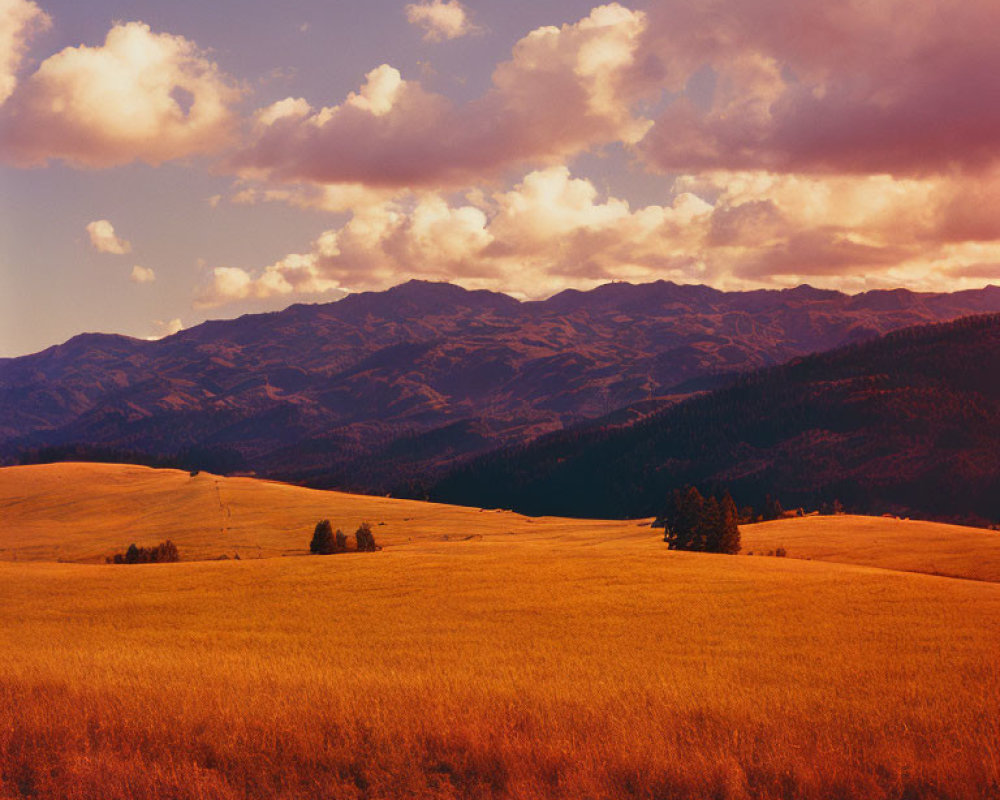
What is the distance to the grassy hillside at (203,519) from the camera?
110250 millimetres

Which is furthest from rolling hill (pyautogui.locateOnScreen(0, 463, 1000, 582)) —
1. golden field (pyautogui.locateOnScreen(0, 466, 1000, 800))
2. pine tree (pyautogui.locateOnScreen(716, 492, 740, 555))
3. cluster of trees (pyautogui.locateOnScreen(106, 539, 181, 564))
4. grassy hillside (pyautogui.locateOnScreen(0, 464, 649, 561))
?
golden field (pyautogui.locateOnScreen(0, 466, 1000, 800))

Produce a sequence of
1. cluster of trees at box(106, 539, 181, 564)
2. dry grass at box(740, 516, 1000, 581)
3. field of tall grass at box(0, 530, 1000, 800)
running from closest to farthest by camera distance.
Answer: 1. field of tall grass at box(0, 530, 1000, 800)
2. dry grass at box(740, 516, 1000, 581)
3. cluster of trees at box(106, 539, 181, 564)

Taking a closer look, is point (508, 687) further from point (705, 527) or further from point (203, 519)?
point (203, 519)

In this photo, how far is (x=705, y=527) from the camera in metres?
71.0

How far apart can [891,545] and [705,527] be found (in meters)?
19.3

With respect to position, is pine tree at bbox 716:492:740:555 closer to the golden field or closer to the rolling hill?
the rolling hill

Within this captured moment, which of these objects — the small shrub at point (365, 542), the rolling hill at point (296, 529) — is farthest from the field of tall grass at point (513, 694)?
the small shrub at point (365, 542)

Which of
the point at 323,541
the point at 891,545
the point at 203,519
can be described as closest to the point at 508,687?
the point at 323,541

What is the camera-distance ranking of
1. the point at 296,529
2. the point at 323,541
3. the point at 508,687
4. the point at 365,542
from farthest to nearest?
the point at 296,529
the point at 365,542
the point at 323,541
the point at 508,687

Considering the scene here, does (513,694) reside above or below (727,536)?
above

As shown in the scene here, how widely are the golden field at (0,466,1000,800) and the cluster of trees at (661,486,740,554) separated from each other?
28.1m

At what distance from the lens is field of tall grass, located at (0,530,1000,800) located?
9.85 m

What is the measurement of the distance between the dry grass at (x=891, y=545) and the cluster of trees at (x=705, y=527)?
6773mm

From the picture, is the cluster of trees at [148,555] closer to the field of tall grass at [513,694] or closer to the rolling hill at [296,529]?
the rolling hill at [296,529]
